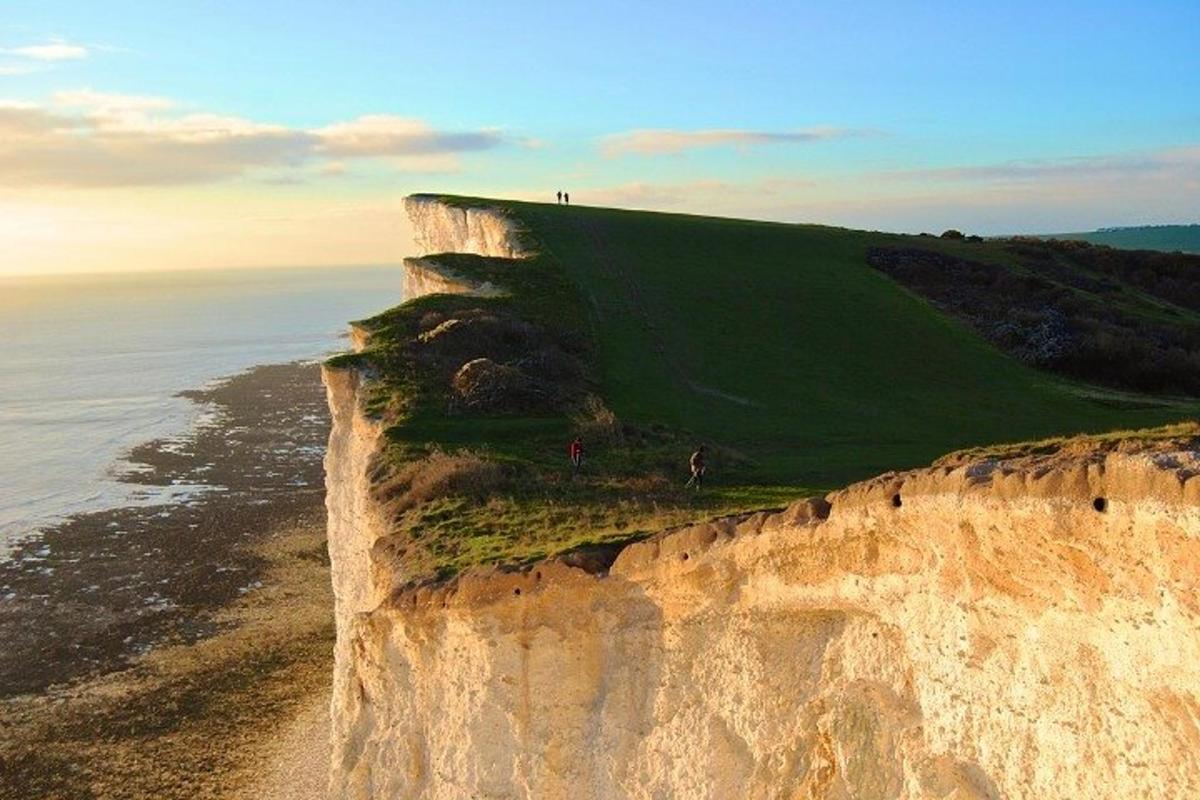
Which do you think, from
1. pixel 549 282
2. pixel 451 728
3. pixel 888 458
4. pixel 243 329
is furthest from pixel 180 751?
pixel 243 329

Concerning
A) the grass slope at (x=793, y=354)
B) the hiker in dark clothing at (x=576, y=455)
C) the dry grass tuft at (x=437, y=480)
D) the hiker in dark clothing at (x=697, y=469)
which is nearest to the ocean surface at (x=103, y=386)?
the grass slope at (x=793, y=354)

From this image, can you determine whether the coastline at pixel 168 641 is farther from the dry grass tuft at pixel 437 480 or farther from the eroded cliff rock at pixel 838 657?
the eroded cliff rock at pixel 838 657

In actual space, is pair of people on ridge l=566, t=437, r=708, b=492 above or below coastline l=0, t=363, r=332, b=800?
above

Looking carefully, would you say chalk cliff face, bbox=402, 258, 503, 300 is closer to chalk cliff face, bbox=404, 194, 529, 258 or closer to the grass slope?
the grass slope

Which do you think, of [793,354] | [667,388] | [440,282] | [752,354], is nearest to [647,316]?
[752,354]

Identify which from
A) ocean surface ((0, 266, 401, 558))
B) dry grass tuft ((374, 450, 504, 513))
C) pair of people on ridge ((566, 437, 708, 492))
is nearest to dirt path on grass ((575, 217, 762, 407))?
pair of people on ridge ((566, 437, 708, 492))

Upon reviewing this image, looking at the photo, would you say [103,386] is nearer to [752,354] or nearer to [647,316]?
[647,316]

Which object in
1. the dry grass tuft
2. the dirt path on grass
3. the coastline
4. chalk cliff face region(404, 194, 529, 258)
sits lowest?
the coastline
